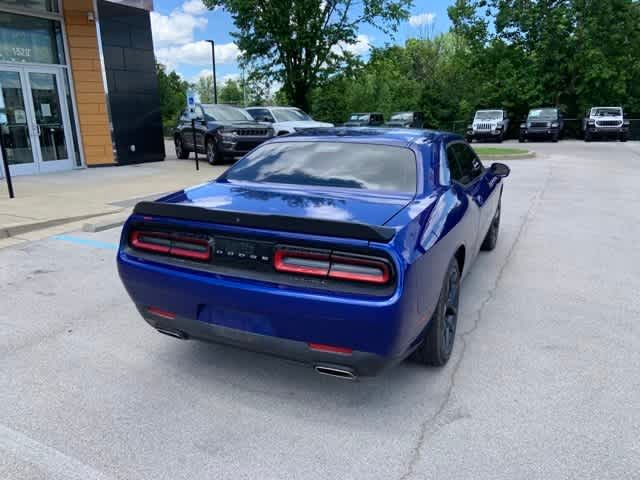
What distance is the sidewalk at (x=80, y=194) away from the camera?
7297 mm

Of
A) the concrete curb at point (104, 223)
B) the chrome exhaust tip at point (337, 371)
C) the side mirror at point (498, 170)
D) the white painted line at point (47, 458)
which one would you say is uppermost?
the side mirror at point (498, 170)

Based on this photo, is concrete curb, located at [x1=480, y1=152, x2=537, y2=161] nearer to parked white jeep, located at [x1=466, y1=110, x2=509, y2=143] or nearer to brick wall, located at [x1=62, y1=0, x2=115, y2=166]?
parked white jeep, located at [x1=466, y1=110, x2=509, y2=143]

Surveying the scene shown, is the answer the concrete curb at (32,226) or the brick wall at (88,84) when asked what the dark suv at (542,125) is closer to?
the brick wall at (88,84)

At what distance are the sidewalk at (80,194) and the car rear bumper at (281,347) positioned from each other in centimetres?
483

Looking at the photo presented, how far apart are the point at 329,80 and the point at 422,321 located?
82.5ft

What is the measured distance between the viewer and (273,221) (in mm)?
2648

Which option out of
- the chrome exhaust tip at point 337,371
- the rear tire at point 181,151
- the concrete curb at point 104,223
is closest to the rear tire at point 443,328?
the chrome exhaust tip at point 337,371

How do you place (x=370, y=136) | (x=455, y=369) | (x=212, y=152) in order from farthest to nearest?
(x=212, y=152) → (x=370, y=136) → (x=455, y=369)

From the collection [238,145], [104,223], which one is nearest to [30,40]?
[238,145]

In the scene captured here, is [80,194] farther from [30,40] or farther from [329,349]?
[329,349]

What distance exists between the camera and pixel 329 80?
26.3 metres

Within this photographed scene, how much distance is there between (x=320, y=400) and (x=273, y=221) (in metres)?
1.13

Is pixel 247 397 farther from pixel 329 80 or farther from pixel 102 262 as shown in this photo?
pixel 329 80

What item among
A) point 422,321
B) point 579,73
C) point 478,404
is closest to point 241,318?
point 422,321
